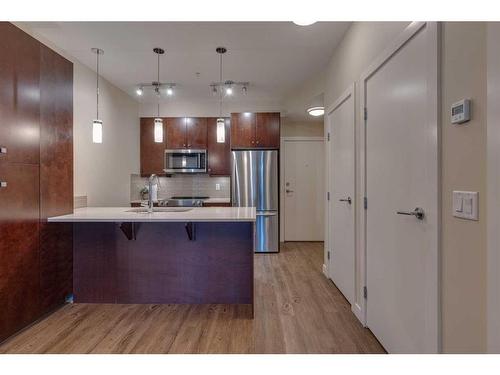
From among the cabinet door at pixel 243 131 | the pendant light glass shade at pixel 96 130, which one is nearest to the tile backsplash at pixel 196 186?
the cabinet door at pixel 243 131

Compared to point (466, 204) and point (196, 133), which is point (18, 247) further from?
point (196, 133)

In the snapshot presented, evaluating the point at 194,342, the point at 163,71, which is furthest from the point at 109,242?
the point at 163,71

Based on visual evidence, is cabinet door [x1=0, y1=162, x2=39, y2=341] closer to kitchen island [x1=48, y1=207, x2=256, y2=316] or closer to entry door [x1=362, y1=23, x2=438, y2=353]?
kitchen island [x1=48, y1=207, x2=256, y2=316]

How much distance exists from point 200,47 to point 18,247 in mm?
2378

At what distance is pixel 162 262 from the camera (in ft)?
8.20

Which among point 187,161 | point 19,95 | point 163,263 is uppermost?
point 19,95

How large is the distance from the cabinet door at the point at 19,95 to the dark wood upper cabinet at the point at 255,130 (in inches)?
106

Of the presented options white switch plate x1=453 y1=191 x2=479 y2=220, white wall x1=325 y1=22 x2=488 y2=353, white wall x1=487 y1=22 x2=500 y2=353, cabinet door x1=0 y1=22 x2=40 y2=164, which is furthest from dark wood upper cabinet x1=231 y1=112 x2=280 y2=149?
white wall x1=487 y1=22 x2=500 y2=353

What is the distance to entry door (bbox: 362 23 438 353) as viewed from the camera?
1.29 m

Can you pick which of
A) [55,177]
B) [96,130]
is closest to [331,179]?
[96,130]

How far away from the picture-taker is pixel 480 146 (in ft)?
3.26
